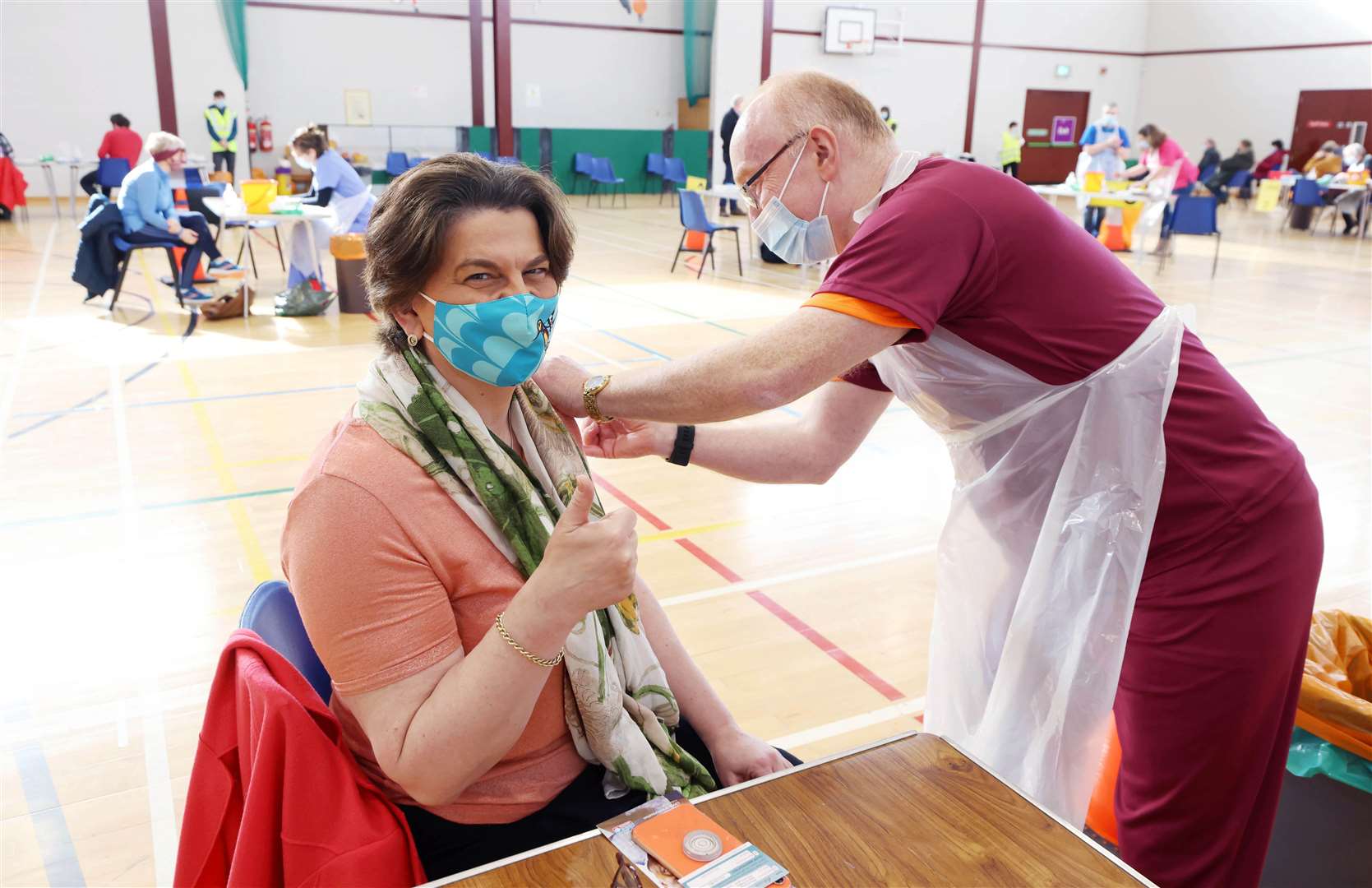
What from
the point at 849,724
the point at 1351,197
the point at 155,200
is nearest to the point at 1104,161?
the point at 1351,197

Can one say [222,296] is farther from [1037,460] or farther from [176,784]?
[1037,460]

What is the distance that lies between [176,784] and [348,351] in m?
4.74

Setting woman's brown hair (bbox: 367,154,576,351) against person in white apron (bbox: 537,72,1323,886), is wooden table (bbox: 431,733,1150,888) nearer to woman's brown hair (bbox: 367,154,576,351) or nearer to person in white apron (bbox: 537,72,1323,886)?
person in white apron (bbox: 537,72,1323,886)

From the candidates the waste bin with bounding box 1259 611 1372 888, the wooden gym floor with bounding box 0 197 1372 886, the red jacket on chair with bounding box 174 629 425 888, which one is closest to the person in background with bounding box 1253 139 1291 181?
the wooden gym floor with bounding box 0 197 1372 886

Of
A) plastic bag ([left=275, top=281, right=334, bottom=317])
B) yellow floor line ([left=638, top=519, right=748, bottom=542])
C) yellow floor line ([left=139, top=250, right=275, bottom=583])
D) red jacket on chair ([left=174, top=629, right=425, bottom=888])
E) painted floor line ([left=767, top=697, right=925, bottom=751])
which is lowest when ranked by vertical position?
painted floor line ([left=767, top=697, right=925, bottom=751])

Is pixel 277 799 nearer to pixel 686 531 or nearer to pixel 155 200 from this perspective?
pixel 686 531

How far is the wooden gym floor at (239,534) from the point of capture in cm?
259

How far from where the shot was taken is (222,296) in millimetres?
7691

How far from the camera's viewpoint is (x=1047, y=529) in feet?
5.70

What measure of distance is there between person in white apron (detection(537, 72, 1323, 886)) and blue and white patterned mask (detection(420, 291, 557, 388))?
24cm

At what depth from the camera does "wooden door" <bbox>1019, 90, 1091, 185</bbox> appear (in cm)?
2247

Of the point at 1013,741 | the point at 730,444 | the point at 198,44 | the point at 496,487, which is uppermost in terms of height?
the point at 198,44

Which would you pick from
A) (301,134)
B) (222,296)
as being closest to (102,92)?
(301,134)

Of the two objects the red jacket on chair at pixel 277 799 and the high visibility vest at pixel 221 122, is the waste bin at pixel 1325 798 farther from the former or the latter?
the high visibility vest at pixel 221 122
